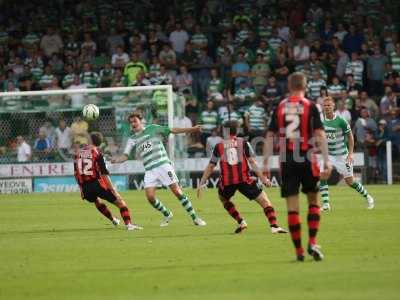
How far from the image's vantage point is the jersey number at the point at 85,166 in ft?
57.1

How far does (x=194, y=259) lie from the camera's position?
488 inches

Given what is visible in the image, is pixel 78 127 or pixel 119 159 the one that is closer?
pixel 119 159

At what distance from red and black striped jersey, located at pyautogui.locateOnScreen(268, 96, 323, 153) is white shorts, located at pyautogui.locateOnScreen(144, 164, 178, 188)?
19.7 feet

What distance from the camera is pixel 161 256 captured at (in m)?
12.9

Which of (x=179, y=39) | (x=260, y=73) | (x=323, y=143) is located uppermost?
(x=179, y=39)

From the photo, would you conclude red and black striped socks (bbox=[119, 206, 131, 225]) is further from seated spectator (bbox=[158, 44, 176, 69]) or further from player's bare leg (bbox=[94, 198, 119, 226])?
seated spectator (bbox=[158, 44, 176, 69])

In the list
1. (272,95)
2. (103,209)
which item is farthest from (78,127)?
(103,209)

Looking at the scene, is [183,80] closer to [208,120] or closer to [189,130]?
[208,120]

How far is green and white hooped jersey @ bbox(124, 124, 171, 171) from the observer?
1747 centimetres

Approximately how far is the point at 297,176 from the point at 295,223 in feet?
1.84

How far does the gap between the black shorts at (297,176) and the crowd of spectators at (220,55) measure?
1836cm

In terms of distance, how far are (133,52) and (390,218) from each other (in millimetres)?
17951

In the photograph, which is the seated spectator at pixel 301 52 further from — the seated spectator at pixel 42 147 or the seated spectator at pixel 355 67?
the seated spectator at pixel 42 147

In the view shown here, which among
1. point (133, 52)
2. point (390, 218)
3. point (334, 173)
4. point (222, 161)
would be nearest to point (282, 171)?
point (222, 161)
